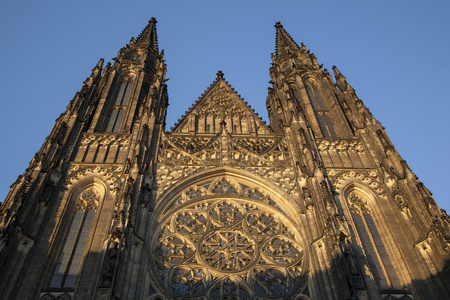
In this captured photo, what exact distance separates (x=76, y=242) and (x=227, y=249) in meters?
5.10

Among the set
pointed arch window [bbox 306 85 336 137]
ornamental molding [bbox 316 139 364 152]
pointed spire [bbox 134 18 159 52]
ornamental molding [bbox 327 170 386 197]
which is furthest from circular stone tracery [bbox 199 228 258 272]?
pointed spire [bbox 134 18 159 52]

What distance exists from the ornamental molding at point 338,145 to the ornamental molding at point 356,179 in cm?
172

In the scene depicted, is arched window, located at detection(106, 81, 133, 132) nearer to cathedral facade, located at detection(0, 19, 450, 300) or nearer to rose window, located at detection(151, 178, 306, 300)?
cathedral facade, located at detection(0, 19, 450, 300)

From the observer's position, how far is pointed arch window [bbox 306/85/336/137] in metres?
22.3

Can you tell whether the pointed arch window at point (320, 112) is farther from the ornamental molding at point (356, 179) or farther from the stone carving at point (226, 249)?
the stone carving at point (226, 249)

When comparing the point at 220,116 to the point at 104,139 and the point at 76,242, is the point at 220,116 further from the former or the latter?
the point at 76,242

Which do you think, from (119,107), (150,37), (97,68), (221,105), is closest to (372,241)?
(221,105)

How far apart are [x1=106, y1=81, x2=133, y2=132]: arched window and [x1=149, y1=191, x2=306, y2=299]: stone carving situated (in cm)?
700

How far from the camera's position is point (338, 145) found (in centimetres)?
2023

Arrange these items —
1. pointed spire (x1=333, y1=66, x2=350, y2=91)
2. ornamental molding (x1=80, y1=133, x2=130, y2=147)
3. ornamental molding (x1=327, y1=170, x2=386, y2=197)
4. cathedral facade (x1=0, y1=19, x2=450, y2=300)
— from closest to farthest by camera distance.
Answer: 1. cathedral facade (x1=0, y1=19, x2=450, y2=300)
2. ornamental molding (x1=327, y1=170, x2=386, y2=197)
3. ornamental molding (x1=80, y1=133, x2=130, y2=147)
4. pointed spire (x1=333, y1=66, x2=350, y2=91)

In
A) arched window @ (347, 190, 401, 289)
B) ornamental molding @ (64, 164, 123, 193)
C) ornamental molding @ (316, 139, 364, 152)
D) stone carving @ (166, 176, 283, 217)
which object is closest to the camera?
arched window @ (347, 190, 401, 289)

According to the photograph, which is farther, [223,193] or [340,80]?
[340,80]

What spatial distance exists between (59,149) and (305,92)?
13.4 meters

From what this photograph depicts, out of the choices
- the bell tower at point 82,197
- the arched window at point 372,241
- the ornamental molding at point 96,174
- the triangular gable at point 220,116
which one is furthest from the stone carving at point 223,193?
the triangular gable at point 220,116
